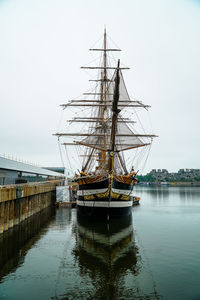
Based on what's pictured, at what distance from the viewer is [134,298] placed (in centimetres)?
705

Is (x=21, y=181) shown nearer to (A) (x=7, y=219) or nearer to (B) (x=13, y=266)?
(A) (x=7, y=219)

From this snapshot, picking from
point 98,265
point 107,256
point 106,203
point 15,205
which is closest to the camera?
point 98,265

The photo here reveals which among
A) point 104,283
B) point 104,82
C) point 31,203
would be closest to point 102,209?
point 31,203

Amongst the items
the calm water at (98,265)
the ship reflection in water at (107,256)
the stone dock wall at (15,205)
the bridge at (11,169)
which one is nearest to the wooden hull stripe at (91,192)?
the ship reflection in water at (107,256)

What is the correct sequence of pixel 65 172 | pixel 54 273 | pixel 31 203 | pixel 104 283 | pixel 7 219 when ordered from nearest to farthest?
pixel 104 283 < pixel 54 273 < pixel 7 219 < pixel 31 203 < pixel 65 172

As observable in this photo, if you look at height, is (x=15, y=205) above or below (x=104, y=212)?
above

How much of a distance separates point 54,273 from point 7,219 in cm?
835

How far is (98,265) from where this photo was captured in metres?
9.77

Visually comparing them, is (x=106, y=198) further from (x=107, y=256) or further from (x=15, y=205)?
(x=107, y=256)

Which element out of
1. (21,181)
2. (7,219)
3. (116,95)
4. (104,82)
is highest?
(104,82)

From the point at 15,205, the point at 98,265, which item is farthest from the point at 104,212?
the point at 98,265

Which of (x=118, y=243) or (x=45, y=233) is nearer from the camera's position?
(x=118, y=243)

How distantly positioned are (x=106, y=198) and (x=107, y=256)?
958 cm

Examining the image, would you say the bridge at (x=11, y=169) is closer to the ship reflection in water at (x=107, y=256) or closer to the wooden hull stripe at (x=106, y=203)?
the wooden hull stripe at (x=106, y=203)
